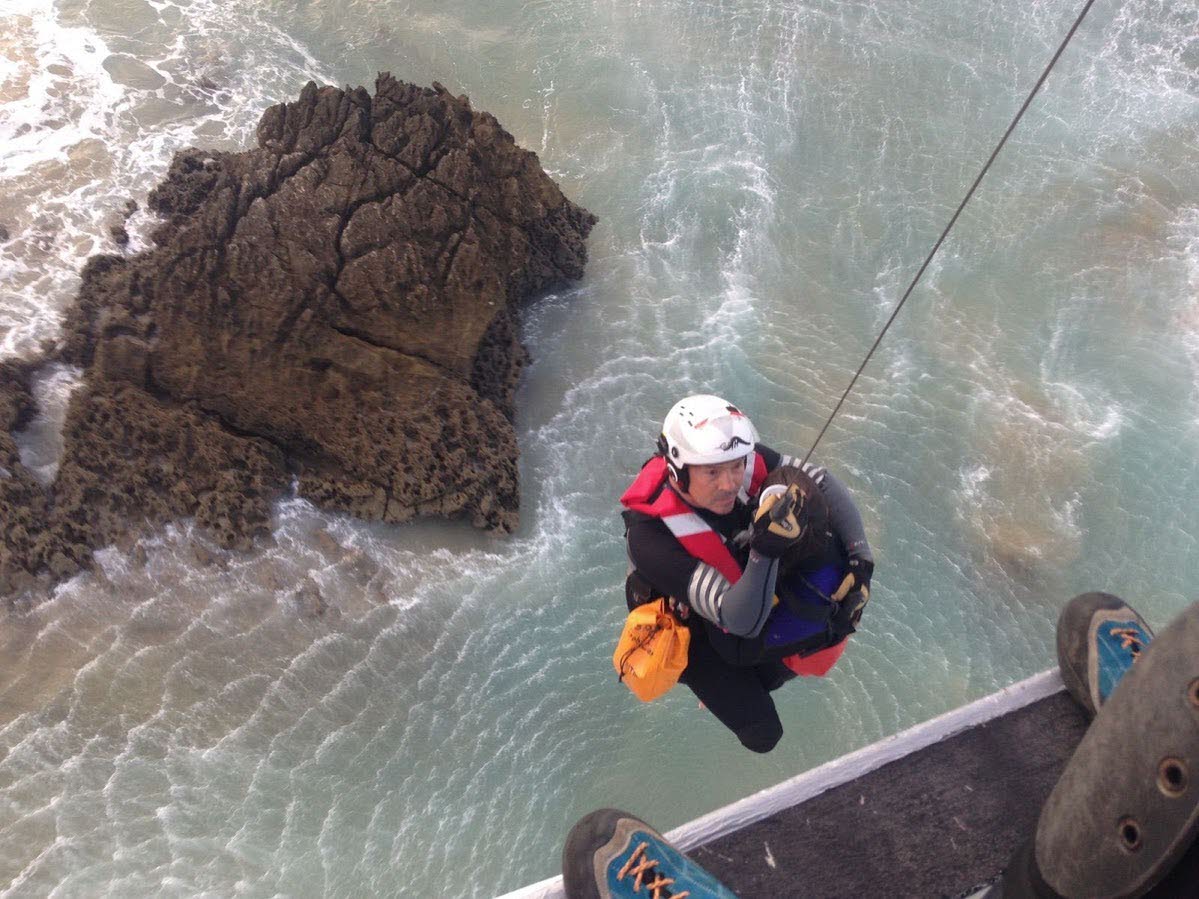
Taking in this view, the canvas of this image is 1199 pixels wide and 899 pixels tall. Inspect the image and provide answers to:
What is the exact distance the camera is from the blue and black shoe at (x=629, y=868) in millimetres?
3291

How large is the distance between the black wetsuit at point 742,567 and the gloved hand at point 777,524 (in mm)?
453

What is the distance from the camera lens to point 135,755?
21.2 ft

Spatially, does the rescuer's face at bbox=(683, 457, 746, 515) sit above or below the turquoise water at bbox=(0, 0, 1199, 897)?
above

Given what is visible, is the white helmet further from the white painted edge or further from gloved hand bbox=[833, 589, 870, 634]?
the white painted edge

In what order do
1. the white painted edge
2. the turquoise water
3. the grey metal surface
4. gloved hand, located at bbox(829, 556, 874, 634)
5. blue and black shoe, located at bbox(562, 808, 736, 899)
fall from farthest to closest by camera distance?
the turquoise water < gloved hand, located at bbox(829, 556, 874, 634) < the white painted edge < the grey metal surface < blue and black shoe, located at bbox(562, 808, 736, 899)

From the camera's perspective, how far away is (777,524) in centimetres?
338

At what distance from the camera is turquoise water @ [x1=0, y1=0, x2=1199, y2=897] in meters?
6.50

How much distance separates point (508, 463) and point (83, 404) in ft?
12.6

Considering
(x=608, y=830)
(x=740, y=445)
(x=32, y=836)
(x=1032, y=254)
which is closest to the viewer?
(x=608, y=830)

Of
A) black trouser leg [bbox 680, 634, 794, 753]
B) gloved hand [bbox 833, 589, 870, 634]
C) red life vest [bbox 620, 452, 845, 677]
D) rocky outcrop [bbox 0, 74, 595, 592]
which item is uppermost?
red life vest [bbox 620, 452, 845, 677]

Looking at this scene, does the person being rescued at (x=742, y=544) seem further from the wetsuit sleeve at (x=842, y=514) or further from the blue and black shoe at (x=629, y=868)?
the blue and black shoe at (x=629, y=868)

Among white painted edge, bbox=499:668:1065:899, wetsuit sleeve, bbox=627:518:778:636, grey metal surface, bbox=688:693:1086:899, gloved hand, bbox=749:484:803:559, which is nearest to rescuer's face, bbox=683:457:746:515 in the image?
wetsuit sleeve, bbox=627:518:778:636

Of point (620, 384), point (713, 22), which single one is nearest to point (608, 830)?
point (620, 384)

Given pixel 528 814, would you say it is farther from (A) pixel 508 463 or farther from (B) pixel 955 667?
(B) pixel 955 667
